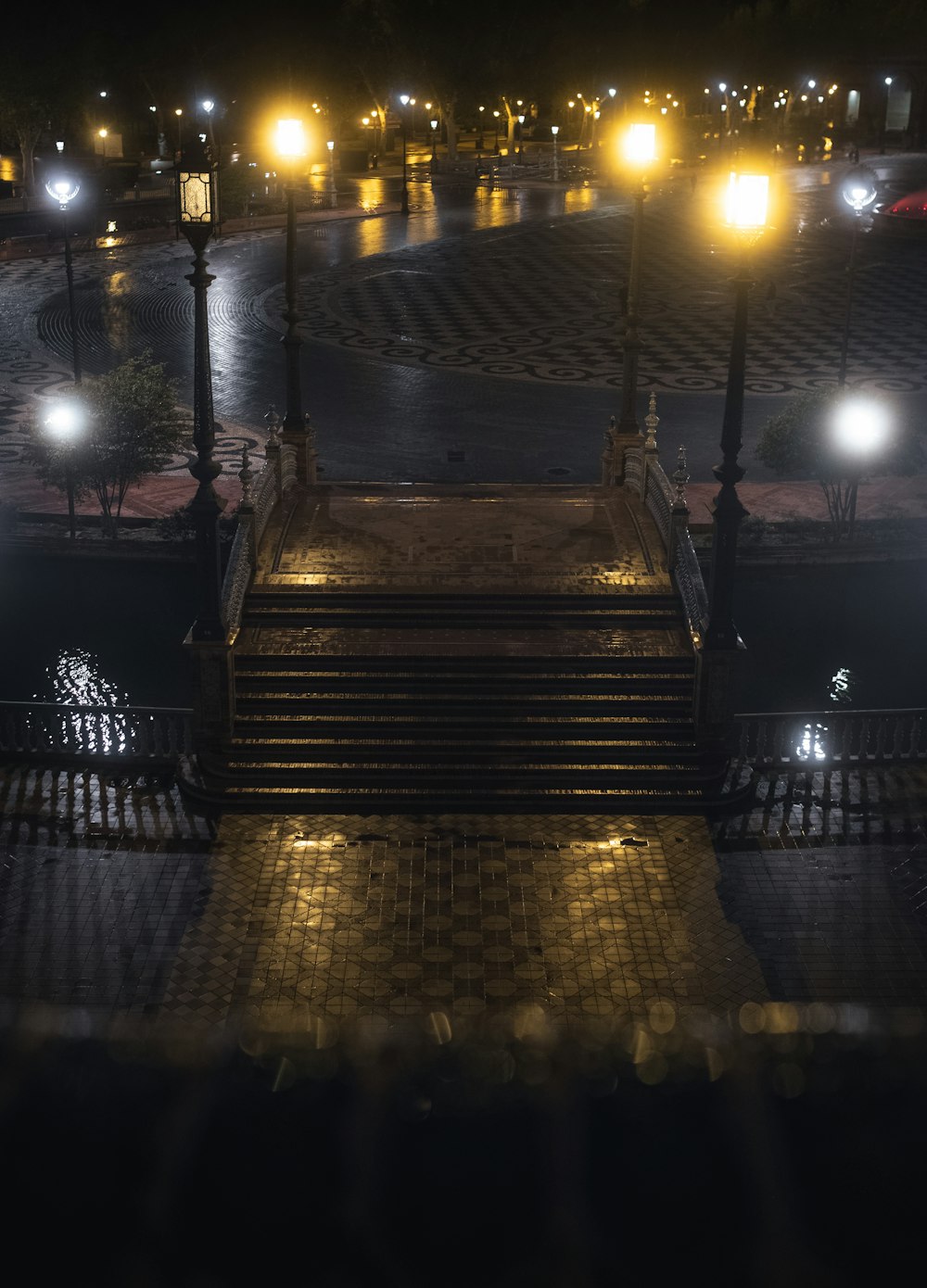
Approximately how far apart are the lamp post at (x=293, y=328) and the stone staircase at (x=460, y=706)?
3.88 meters

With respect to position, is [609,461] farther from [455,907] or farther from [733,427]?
[455,907]

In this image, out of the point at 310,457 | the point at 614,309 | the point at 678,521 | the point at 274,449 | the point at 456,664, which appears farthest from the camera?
the point at 614,309

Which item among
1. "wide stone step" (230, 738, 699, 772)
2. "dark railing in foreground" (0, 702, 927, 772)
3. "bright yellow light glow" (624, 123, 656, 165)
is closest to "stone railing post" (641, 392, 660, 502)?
"bright yellow light glow" (624, 123, 656, 165)

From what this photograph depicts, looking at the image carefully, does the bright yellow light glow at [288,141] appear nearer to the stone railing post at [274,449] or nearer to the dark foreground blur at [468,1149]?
the stone railing post at [274,449]

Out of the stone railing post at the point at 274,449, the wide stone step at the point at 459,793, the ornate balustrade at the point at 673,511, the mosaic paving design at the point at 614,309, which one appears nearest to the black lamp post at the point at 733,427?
the ornate balustrade at the point at 673,511

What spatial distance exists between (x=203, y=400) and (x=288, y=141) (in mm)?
7063

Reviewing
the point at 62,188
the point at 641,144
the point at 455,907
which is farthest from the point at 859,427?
the point at 62,188

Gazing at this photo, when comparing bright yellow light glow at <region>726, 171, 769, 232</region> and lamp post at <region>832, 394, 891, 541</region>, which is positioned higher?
bright yellow light glow at <region>726, 171, 769, 232</region>

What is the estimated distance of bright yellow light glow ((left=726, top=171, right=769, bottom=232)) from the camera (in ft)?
39.3

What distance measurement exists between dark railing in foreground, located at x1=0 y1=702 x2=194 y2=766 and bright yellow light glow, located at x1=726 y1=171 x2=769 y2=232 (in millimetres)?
6503

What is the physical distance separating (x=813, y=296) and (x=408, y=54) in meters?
47.8

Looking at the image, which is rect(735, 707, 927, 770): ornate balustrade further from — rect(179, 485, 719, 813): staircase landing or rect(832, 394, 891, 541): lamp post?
rect(832, 394, 891, 541): lamp post

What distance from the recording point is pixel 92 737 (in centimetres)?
1395

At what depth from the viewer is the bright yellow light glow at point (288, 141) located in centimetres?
1864
